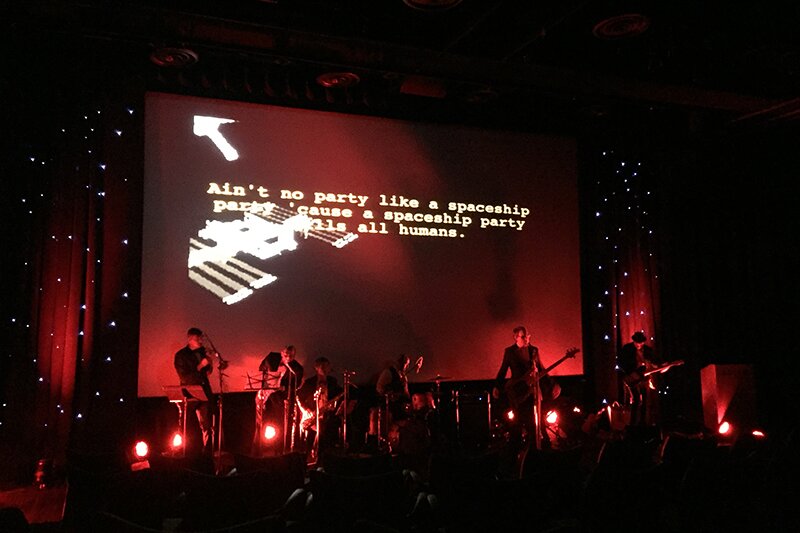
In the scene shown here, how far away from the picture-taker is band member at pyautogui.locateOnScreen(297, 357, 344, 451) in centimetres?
884

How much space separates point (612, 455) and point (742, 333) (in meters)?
8.15

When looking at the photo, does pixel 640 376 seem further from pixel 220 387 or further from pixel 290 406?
pixel 220 387

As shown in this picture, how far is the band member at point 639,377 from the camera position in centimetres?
→ 1019

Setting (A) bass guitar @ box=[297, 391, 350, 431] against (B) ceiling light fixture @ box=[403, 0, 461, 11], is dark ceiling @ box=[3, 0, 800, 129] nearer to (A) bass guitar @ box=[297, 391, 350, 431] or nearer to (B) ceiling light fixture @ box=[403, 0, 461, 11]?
(B) ceiling light fixture @ box=[403, 0, 461, 11]

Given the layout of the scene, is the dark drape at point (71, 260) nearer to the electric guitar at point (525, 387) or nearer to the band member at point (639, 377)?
the electric guitar at point (525, 387)

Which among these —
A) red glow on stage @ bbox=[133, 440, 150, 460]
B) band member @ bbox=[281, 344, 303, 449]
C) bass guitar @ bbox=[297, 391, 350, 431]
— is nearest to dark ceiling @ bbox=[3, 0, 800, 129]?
band member @ bbox=[281, 344, 303, 449]

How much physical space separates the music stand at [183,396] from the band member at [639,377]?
5983 mm

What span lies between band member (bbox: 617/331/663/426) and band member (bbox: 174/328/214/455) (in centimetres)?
588

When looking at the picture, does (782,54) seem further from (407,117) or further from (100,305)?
(100,305)

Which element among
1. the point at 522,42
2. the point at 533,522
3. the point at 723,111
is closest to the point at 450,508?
the point at 533,522

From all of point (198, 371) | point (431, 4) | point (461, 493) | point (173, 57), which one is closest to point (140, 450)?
point (198, 371)

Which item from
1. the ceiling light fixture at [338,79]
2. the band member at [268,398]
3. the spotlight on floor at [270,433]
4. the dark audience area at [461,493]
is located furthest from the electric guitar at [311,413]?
the ceiling light fixture at [338,79]

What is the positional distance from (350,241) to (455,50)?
291 cm

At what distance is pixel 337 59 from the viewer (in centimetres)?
853
